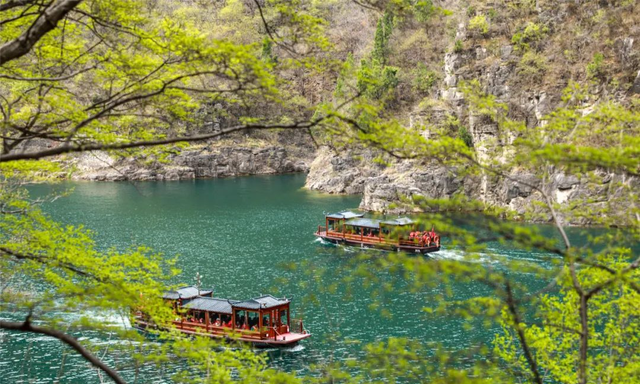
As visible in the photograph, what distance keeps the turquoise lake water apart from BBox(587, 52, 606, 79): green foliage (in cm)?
2371

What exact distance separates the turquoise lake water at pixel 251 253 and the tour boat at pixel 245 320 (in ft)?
2.39

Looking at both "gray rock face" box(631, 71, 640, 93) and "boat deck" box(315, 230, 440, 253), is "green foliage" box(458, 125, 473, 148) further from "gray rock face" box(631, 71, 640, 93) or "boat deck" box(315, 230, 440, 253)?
"boat deck" box(315, 230, 440, 253)

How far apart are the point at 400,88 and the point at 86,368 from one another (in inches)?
2421

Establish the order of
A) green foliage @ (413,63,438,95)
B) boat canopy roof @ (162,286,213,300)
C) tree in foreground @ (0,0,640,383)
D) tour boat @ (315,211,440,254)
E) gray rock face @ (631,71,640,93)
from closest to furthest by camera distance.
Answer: tree in foreground @ (0,0,640,383)
boat canopy roof @ (162,286,213,300)
tour boat @ (315,211,440,254)
gray rock face @ (631,71,640,93)
green foliage @ (413,63,438,95)

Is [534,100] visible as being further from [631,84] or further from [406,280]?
[406,280]

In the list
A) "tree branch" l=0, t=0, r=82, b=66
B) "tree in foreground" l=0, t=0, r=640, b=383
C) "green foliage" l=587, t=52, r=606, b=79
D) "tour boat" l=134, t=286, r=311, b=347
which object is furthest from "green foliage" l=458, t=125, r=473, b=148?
"tree branch" l=0, t=0, r=82, b=66

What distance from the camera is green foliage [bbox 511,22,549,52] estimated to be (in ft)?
203

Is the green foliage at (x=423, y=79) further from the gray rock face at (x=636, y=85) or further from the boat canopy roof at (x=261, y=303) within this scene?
the boat canopy roof at (x=261, y=303)

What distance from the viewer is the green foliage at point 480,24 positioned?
2552 inches

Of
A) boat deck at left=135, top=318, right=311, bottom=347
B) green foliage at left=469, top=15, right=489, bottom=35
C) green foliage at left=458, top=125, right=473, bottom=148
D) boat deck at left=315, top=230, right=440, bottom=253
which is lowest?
boat deck at left=135, top=318, right=311, bottom=347

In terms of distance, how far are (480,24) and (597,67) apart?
14205 millimetres

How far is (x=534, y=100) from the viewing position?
59219mm

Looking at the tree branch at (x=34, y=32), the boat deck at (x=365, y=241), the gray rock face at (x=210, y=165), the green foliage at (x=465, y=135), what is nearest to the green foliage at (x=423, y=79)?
the green foliage at (x=465, y=135)

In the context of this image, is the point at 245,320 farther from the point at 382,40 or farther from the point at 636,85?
the point at 382,40
